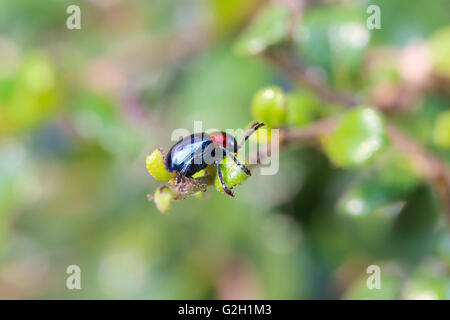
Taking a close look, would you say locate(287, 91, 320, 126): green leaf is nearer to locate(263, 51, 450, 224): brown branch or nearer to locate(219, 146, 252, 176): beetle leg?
locate(263, 51, 450, 224): brown branch

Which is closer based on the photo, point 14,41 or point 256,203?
point 256,203

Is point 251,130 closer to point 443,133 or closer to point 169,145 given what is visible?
point 443,133

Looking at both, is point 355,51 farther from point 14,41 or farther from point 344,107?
point 14,41

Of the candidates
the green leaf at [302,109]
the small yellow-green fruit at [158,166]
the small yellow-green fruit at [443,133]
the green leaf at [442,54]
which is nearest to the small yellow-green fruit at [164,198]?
the small yellow-green fruit at [158,166]

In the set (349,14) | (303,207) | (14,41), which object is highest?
(14,41)

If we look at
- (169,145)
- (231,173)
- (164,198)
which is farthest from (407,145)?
(169,145)
